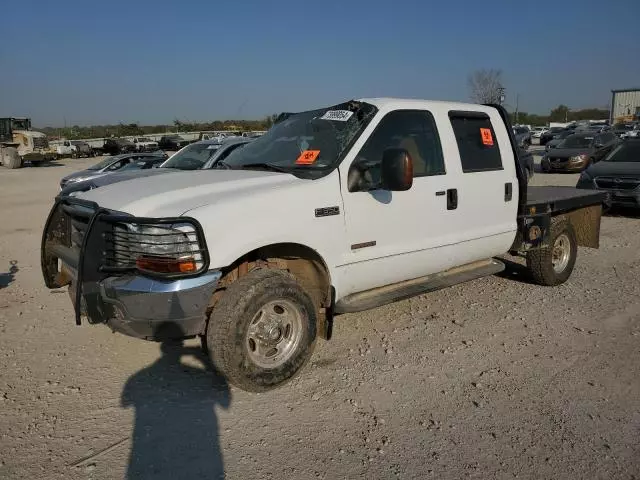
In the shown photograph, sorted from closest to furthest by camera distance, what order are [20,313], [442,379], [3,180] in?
[442,379] < [20,313] < [3,180]

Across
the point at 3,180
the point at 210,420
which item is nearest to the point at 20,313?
the point at 210,420

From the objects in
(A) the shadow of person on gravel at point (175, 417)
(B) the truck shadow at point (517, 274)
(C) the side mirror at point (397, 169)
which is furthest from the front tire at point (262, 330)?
(B) the truck shadow at point (517, 274)

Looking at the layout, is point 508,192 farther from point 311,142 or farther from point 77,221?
point 77,221

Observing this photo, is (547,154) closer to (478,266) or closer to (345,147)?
(478,266)

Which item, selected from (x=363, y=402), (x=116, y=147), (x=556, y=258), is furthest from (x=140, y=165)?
(x=116, y=147)

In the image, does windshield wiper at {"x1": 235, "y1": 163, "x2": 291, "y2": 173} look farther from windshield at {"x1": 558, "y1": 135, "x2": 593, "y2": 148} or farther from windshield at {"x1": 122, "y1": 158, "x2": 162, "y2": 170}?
windshield at {"x1": 558, "y1": 135, "x2": 593, "y2": 148}

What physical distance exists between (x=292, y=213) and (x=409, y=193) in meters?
1.14

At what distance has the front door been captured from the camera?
12.5 ft

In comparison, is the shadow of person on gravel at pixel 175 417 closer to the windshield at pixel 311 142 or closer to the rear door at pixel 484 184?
the windshield at pixel 311 142

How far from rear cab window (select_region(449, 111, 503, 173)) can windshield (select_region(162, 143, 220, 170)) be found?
19.8 feet

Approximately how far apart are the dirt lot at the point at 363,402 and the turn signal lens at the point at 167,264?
0.95m

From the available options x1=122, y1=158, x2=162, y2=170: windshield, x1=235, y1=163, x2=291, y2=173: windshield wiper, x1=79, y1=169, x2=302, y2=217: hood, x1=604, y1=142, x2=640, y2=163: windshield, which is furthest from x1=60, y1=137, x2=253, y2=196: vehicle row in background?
x1=604, y1=142, x2=640, y2=163: windshield

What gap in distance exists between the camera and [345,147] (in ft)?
12.6

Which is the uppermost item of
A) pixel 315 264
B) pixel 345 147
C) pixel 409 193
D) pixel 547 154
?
pixel 345 147
